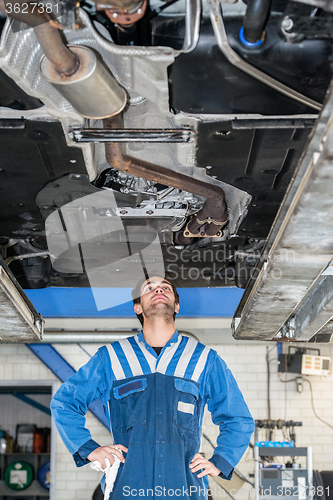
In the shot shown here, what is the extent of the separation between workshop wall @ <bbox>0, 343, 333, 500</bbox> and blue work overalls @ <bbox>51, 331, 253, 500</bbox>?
4.87 metres

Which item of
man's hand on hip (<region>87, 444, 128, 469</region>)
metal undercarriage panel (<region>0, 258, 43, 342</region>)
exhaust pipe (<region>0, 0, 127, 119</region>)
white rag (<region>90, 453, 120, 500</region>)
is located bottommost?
white rag (<region>90, 453, 120, 500</region>)

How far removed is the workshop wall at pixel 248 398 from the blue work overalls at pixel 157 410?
192 inches

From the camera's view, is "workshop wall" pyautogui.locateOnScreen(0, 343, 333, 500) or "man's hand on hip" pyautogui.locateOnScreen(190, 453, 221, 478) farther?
"workshop wall" pyautogui.locateOnScreen(0, 343, 333, 500)

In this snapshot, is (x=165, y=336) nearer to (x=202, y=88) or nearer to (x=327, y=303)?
(x=327, y=303)

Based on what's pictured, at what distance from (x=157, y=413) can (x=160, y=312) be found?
0.58m

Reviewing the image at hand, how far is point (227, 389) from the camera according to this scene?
2281mm

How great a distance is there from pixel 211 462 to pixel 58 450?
5.32 metres

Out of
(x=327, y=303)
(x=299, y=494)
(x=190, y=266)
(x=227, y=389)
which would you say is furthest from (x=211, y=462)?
(x=299, y=494)

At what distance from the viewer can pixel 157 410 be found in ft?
7.01

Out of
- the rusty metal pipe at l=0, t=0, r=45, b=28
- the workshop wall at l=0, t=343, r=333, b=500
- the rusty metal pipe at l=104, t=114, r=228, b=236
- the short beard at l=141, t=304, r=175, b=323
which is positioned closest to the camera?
the rusty metal pipe at l=0, t=0, r=45, b=28

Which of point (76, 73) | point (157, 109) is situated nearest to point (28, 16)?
point (76, 73)

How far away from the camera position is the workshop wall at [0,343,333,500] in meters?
6.72

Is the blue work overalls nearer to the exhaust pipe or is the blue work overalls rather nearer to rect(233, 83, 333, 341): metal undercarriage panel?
rect(233, 83, 333, 341): metal undercarriage panel

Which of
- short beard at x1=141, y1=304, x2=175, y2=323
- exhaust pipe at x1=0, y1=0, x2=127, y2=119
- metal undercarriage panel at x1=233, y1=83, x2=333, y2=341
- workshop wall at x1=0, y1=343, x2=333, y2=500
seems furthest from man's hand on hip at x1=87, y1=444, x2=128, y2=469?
workshop wall at x1=0, y1=343, x2=333, y2=500
